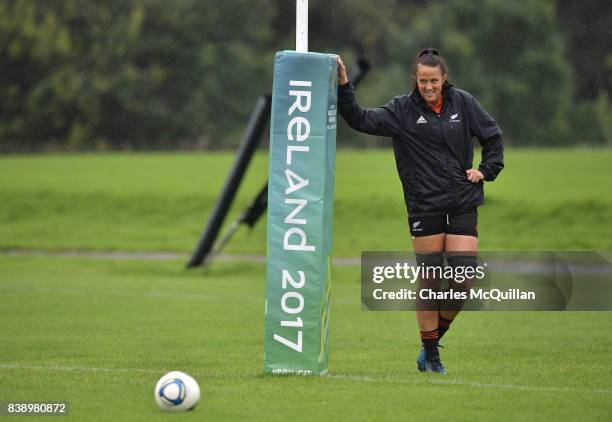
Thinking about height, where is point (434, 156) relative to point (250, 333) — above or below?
above

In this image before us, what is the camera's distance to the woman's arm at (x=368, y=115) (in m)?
9.77

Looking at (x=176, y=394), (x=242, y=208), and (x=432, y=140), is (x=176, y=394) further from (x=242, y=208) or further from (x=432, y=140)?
(x=242, y=208)

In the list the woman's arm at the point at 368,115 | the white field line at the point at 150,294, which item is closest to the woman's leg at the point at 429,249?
the woman's arm at the point at 368,115

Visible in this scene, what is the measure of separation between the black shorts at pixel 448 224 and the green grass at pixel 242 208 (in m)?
18.6

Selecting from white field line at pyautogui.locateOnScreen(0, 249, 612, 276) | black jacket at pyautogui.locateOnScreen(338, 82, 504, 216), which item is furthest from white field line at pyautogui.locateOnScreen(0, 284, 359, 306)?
black jacket at pyautogui.locateOnScreen(338, 82, 504, 216)

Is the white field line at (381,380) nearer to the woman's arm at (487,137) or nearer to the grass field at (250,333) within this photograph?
the grass field at (250,333)

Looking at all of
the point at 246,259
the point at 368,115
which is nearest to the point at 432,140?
the point at 368,115

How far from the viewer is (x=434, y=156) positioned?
9.77 meters

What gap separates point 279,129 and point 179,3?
71.6m

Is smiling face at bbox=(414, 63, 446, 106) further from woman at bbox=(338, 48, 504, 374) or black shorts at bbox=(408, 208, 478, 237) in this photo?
black shorts at bbox=(408, 208, 478, 237)

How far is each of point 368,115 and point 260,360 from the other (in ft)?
8.27

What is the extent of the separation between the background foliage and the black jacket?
6663cm

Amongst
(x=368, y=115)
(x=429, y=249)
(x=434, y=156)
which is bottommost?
(x=429, y=249)

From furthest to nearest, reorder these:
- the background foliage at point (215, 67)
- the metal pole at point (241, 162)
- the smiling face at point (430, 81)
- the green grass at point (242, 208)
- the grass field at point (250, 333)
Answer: the background foliage at point (215, 67) → the green grass at point (242, 208) → the metal pole at point (241, 162) → the smiling face at point (430, 81) → the grass field at point (250, 333)
